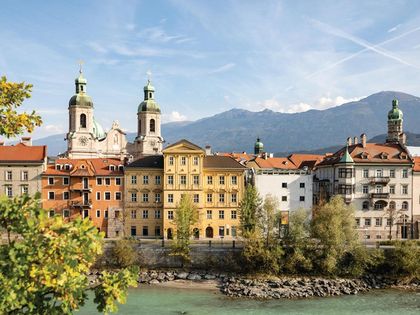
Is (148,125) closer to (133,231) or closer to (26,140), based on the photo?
(26,140)

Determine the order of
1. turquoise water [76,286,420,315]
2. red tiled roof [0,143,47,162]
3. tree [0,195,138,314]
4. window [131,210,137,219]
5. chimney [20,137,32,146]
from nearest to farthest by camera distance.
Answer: tree [0,195,138,314] < turquoise water [76,286,420,315] < red tiled roof [0,143,47,162] < window [131,210,137,219] < chimney [20,137,32,146]

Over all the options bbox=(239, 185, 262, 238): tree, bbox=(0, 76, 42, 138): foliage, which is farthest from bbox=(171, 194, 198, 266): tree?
bbox=(0, 76, 42, 138): foliage

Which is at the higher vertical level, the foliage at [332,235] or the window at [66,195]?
the window at [66,195]

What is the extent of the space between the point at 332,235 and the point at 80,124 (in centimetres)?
6170

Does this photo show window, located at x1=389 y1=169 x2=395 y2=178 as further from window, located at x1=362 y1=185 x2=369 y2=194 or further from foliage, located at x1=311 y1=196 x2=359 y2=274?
A: foliage, located at x1=311 y1=196 x2=359 y2=274

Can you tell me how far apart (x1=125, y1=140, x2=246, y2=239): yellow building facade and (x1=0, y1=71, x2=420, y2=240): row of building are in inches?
5.0

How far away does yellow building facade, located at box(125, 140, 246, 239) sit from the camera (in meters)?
56.7

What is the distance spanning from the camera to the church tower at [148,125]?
95.8 meters

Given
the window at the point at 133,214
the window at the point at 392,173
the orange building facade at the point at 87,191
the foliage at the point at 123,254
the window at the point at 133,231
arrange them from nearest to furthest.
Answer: the foliage at the point at 123,254, the orange building facade at the point at 87,191, the window at the point at 133,214, the window at the point at 133,231, the window at the point at 392,173

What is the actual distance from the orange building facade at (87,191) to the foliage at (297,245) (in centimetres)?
2204

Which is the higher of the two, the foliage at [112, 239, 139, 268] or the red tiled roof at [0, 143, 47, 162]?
the red tiled roof at [0, 143, 47, 162]

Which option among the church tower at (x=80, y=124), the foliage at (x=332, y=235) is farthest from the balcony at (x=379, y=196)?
the church tower at (x=80, y=124)

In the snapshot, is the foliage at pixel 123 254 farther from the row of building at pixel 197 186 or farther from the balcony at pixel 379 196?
the balcony at pixel 379 196

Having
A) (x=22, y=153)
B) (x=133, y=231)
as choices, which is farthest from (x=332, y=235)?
(x=22, y=153)
